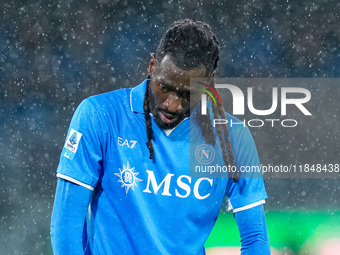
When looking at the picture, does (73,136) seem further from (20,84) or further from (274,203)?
(274,203)

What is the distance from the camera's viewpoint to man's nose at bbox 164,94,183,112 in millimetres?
2219

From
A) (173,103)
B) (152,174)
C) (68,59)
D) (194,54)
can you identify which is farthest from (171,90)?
(68,59)

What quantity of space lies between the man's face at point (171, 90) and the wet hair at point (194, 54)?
0.09 feet

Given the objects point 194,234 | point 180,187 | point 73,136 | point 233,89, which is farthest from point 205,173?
point 233,89

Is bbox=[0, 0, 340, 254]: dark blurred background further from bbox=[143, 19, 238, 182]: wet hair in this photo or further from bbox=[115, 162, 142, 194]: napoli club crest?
bbox=[115, 162, 142, 194]: napoli club crest

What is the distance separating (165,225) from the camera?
2342 mm

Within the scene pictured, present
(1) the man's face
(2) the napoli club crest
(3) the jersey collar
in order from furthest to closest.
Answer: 1. (3) the jersey collar
2. (2) the napoli club crest
3. (1) the man's face

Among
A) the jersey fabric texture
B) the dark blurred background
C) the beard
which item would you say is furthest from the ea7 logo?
the dark blurred background

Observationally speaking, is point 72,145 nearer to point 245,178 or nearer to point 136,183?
point 136,183

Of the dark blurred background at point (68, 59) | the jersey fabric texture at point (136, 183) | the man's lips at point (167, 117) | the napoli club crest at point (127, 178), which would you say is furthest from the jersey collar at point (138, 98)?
the dark blurred background at point (68, 59)

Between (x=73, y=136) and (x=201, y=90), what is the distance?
576 millimetres

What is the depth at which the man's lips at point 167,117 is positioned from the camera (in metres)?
2.31

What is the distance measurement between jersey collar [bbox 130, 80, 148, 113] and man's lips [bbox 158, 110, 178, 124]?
0.42ft

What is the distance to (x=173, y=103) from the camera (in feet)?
7.30
